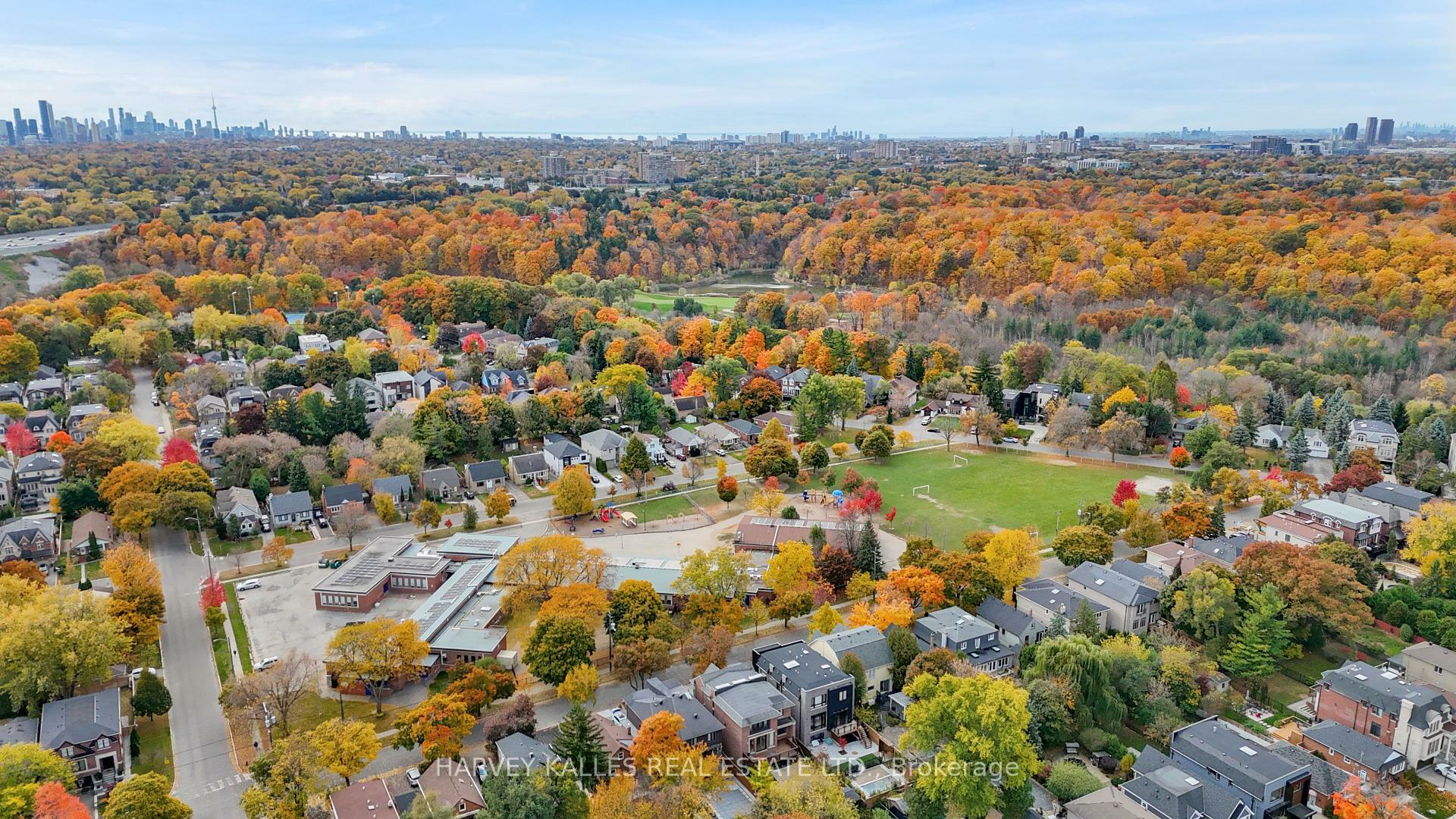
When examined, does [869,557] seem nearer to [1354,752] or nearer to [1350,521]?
[1354,752]

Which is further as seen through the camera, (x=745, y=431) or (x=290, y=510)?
(x=745, y=431)

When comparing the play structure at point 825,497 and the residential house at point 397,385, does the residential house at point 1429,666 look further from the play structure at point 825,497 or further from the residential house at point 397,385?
the residential house at point 397,385

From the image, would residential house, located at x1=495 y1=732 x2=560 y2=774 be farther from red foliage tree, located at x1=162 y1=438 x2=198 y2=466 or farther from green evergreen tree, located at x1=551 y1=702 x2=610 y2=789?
red foliage tree, located at x1=162 y1=438 x2=198 y2=466

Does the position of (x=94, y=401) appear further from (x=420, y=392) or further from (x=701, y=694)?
(x=701, y=694)

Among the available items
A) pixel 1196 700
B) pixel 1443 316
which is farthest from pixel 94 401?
pixel 1443 316

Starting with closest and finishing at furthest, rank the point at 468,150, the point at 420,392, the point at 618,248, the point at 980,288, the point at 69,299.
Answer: the point at 420,392
the point at 69,299
the point at 980,288
the point at 618,248
the point at 468,150

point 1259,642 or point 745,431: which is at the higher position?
point 745,431

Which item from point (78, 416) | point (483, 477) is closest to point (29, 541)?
point (78, 416)
